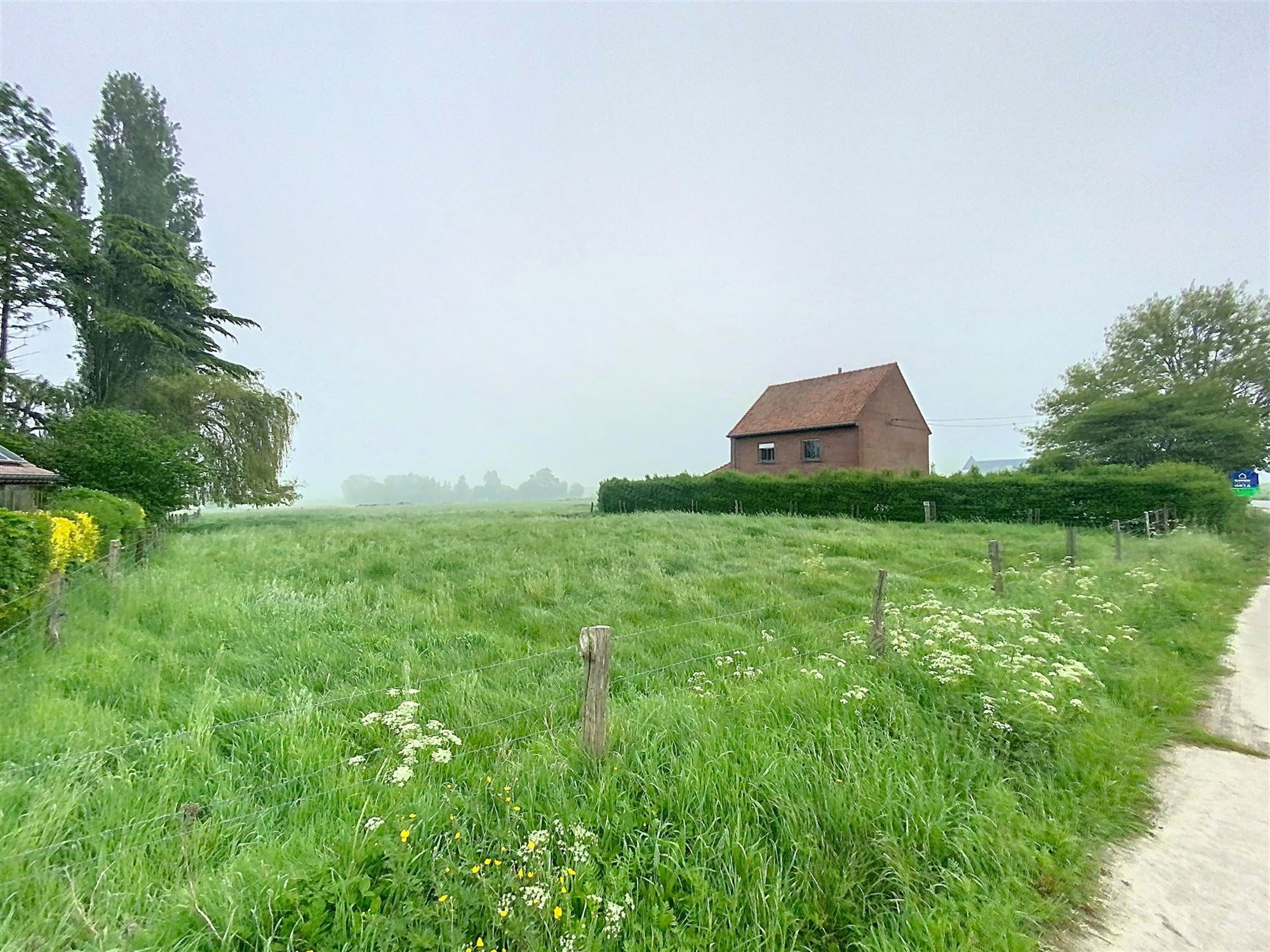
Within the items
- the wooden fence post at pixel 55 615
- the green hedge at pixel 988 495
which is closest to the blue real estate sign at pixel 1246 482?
the green hedge at pixel 988 495

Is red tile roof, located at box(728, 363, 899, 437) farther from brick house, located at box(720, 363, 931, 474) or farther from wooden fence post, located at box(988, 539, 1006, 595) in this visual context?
wooden fence post, located at box(988, 539, 1006, 595)

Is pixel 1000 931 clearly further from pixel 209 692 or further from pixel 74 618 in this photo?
pixel 74 618

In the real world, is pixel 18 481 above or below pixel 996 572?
above

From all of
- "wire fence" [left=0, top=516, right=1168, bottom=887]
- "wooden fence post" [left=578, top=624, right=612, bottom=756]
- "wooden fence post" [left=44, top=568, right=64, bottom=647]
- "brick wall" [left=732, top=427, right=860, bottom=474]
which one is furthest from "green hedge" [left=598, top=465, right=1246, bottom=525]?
"wooden fence post" [left=44, top=568, right=64, bottom=647]

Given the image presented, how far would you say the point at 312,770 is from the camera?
3041mm

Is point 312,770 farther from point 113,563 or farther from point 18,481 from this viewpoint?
point 18,481

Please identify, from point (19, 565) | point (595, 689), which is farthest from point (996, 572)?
point (19, 565)

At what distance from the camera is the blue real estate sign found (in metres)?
22.1

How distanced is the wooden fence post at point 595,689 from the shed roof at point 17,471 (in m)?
10.3

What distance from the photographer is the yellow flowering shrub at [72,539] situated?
5.58m

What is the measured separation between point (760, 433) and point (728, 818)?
95.0 ft

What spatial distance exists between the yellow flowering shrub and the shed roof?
125cm

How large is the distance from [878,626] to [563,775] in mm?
3349

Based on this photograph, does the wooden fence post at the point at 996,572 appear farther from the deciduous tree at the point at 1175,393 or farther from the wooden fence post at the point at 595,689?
the deciduous tree at the point at 1175,393
